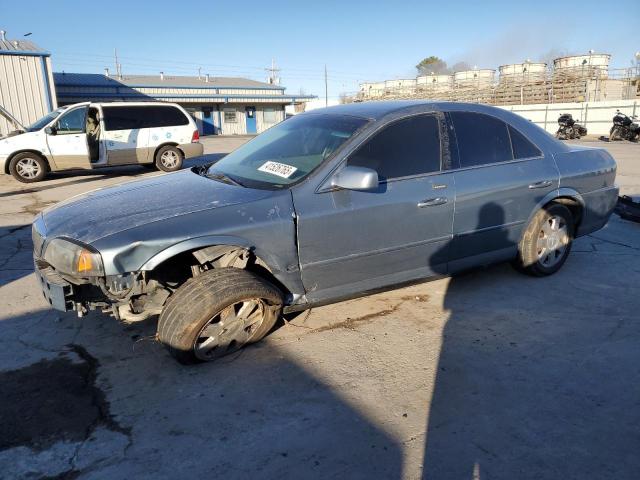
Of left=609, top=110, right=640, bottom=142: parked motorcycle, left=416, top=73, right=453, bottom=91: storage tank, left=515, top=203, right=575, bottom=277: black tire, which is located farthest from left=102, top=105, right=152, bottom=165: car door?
left=416, top=73, right=453, bottom=91: storage tank

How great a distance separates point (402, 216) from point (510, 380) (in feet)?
4.31

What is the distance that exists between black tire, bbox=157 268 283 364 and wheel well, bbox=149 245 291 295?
0.36 feet

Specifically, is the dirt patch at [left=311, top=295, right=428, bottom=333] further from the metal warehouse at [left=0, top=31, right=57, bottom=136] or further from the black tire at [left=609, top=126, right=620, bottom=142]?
the black tire at [left=609, top=126, right=620, bottom=142]

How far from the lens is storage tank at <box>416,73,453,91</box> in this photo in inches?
1951

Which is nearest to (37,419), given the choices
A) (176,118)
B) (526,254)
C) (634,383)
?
(634,383)

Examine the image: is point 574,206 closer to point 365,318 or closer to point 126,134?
point 365,318

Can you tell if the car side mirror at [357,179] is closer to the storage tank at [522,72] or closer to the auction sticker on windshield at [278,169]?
the auction sticker on windshield at [278,169]

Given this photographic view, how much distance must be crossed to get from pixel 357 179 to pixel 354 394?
135 cm

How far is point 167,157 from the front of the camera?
42.3 feet

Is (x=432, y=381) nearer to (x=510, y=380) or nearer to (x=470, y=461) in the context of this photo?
(x=510, y=380)

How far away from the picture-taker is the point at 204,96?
3581 cm

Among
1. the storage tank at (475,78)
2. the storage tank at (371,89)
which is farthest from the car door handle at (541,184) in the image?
the storage tank at (371,89)

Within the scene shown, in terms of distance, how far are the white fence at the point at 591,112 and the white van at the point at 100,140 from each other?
65.4 feet

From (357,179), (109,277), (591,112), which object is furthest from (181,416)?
(591,112)
